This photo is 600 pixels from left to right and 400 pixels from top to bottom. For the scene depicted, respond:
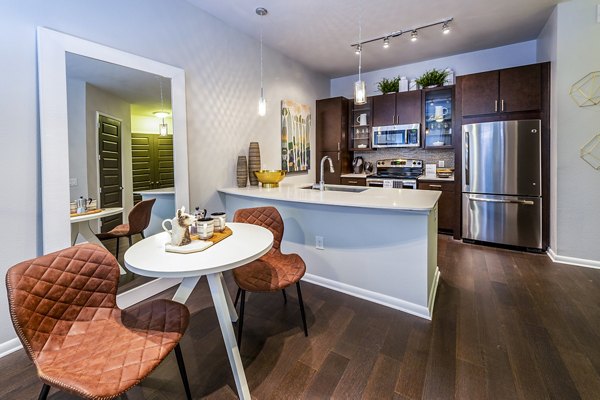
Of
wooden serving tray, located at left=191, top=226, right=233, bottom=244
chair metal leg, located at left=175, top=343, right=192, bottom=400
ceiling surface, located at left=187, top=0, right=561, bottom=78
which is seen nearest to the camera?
chair metal leg, located at left=175, top=343, right=192, bottom=400

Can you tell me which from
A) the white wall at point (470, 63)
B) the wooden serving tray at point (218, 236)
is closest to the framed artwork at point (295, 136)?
the white wall at point (470, 63)

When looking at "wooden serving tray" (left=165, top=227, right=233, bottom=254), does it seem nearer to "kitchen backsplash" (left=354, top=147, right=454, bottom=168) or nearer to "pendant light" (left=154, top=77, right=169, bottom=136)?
"pendant light" (left=154, top=77, right=169, bottom=136)

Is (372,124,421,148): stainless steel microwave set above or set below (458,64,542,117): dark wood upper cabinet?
below

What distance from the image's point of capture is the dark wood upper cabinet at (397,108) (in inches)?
180

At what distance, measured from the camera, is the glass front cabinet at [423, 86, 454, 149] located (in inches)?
174

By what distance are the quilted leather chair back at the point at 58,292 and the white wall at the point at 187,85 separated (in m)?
0.89

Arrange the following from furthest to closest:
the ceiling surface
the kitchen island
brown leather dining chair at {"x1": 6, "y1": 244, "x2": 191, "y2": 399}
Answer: the ceiling surface → the kitchen island → brown leather dining chair at {"x1": 6, "y1": 244, "x2": 191, "y2": 399}

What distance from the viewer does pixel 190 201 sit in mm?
2904

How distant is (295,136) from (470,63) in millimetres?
2950

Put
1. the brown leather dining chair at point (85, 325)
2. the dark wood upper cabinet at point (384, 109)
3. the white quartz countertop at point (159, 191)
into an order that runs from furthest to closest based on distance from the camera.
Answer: the dark wood upper cabinet at point (384, 109) → the white quartz countertop at point (159, 191) → the brown leather dining chair at point (85, 325)

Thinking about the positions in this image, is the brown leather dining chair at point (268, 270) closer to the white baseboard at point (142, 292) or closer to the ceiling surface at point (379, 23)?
the white baseboard at point (142, 292)

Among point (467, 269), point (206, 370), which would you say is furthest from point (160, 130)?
point (467, 269)

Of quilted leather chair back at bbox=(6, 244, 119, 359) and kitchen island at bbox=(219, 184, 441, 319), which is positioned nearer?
quilted leather chair back at bbox=(6, 244, 119, 359)

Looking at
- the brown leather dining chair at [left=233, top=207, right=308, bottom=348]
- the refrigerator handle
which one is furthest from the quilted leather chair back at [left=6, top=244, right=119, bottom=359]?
the refrigerator handle
